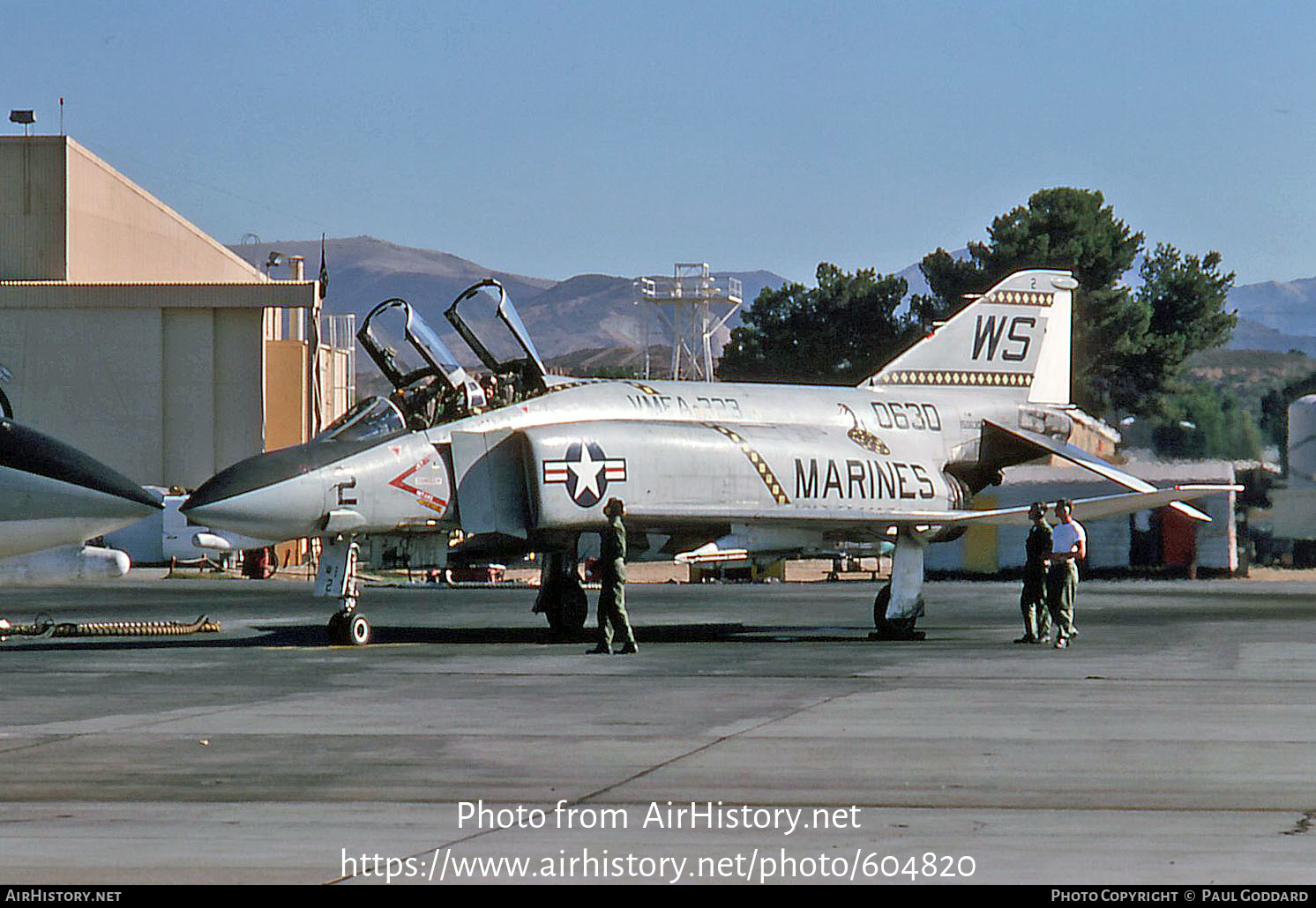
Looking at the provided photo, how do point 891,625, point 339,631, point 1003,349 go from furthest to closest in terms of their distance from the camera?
point 1003,349
point 891,625
point 339,631

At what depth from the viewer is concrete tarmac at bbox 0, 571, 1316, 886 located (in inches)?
267

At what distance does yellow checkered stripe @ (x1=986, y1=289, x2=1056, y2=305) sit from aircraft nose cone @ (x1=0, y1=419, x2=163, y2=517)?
527 inches

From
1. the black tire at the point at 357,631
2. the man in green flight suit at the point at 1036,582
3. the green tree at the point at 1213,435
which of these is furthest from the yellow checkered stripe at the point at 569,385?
the green tree at the point at 1213,435

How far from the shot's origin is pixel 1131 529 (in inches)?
1850

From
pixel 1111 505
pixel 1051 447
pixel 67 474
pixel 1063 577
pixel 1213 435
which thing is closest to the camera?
pixel 67 474

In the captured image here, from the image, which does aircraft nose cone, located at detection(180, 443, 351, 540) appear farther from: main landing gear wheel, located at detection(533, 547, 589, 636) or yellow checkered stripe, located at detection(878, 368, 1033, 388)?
yellow checkered stripe, located at detection(878, 368, 1033, 388)

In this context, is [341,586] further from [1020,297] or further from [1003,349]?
[1020,297]

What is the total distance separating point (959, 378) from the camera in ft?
78.5

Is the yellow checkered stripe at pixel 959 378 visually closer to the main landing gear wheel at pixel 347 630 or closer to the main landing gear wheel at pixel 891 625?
the main landing gear wheel at pixel 891 625

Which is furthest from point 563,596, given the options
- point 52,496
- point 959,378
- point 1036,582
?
point 52,496

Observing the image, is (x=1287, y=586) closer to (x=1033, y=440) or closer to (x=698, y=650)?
(x=1033, y=440)

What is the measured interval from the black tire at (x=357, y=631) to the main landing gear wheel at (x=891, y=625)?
627cm

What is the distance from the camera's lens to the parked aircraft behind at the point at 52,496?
49.5 feet

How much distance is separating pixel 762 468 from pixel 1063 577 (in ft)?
12.5
